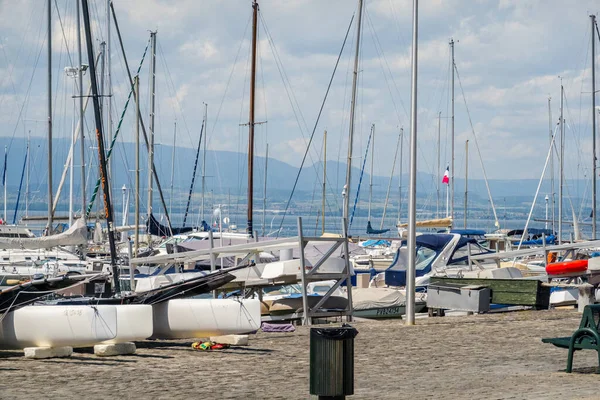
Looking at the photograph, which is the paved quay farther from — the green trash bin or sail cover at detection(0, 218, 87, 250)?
sail cover at detection(0, 218, 87, 250)

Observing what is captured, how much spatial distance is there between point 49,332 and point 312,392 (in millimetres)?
5773

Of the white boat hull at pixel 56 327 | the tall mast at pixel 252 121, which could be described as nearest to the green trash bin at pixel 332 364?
the white boat hull at pixel 56 327

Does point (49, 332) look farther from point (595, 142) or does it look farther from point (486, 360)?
point (595, 142)

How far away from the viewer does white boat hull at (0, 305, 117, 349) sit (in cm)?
1473

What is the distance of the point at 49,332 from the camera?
14.7 m

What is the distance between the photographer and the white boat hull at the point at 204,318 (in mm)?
16328

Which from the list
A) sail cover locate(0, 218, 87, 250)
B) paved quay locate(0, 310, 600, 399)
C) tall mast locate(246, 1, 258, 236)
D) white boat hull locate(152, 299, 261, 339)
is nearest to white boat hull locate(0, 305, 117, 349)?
paved quay locate(0, 310, 600, 399)

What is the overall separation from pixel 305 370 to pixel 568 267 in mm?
13606

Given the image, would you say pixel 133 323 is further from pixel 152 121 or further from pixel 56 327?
pixel 152 121

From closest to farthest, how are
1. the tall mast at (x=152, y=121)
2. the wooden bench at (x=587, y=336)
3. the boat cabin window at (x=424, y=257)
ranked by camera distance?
the wooden bench at (x=587, y=336) → the boat cabin window at (x=424, y=257) → the tall mast at (x=152, y=121)

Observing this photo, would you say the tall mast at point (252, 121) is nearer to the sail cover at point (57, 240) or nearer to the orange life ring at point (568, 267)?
the sail cover at point (57, 240)

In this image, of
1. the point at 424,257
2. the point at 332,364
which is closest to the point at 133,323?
the point at 332,364

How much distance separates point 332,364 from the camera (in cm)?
1014

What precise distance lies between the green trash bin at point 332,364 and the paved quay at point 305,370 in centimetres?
115
